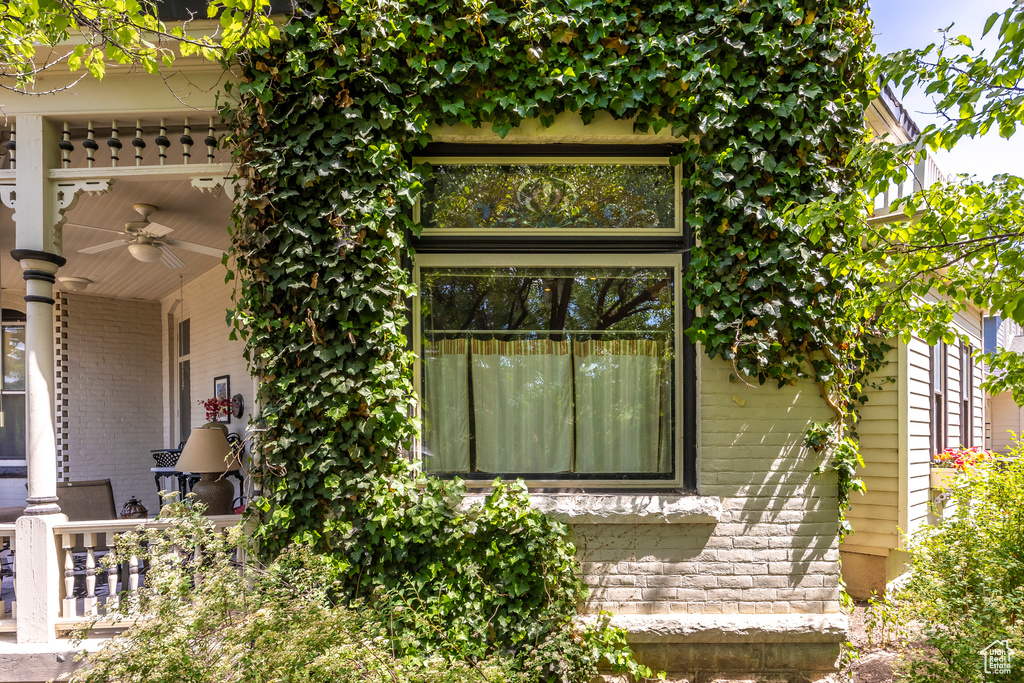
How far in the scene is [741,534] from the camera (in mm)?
3656

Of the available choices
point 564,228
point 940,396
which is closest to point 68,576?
point 564,228

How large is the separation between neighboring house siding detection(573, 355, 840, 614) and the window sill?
0.08m

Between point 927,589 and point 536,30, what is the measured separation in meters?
3.96

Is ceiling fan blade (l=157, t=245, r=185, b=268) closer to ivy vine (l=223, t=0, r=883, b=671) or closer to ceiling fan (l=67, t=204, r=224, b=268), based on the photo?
ceiling fan (l=67, t=204, r=224, b=268)

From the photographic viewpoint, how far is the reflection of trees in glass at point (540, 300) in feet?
12.7

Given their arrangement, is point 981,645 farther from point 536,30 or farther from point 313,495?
point 536,30

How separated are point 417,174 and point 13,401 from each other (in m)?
7.84

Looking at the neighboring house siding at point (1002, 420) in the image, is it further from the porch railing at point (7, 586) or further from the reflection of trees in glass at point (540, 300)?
the porch railing at point (7, 586)

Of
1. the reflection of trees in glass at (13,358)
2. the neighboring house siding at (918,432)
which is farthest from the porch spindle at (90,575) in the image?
the reflection of trees in glass at (13,358)

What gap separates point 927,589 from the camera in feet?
11.0

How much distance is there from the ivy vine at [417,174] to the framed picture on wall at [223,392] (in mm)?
3196

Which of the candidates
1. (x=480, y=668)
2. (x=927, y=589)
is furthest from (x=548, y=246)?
(x=927, y=589)

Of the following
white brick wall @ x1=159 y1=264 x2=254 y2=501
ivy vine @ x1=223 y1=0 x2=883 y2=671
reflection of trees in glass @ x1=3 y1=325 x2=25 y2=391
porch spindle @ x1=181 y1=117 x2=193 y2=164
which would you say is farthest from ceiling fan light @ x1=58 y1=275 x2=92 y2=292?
ivy vine @ x1=223 y1=0 x2=883 y2=671

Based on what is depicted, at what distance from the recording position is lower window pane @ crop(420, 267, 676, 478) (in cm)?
388
